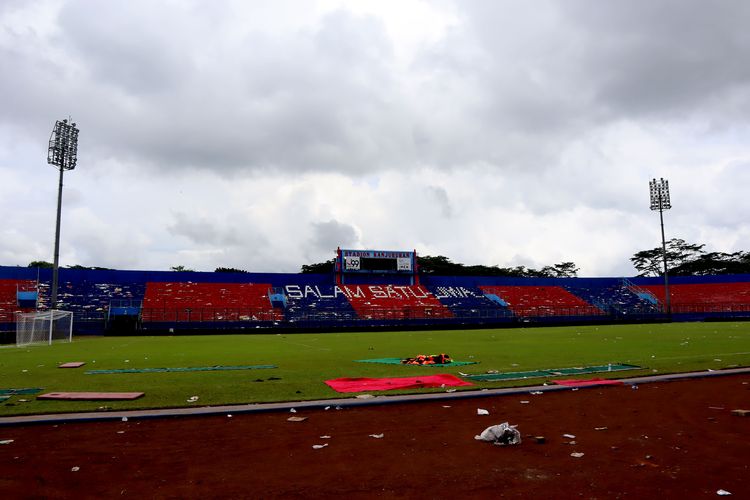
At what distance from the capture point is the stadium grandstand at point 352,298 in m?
41.9

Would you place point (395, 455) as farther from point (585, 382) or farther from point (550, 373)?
point (550, 373)

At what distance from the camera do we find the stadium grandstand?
41938 mm

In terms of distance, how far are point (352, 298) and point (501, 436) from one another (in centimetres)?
4820

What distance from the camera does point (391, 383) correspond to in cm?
1028

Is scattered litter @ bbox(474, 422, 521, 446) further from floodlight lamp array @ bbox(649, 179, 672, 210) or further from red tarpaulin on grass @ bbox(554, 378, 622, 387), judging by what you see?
floodlight lamp array @ bbox(649, 179, 672, 210)

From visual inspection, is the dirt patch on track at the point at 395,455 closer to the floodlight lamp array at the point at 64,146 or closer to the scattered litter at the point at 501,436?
the scattered litter at the point at 501,436

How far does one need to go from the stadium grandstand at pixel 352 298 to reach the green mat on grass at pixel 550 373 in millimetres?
29308

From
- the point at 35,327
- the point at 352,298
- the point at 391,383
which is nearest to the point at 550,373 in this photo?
the point at 391,383

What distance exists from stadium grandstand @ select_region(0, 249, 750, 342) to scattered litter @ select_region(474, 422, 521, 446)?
3451 cm

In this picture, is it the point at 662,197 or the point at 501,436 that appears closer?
the point at 501,436

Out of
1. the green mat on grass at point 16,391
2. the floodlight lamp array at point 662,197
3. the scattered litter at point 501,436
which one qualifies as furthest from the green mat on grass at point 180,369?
the floodlight lamp array at point 662,197

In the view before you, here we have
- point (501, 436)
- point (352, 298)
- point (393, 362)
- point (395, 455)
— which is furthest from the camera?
point (352, 298)

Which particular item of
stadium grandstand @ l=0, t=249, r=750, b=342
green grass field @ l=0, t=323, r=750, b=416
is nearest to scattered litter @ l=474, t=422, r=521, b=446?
green grass field @ l=0, t=323, r=750, b=416

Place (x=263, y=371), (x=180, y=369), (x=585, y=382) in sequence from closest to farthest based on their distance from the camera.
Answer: (x=585, y=382) → (x=263, y=371) → (x=180, y=369)
